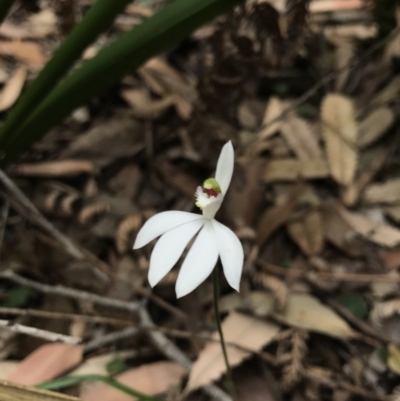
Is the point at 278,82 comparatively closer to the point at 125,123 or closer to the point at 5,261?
the point at 125,123

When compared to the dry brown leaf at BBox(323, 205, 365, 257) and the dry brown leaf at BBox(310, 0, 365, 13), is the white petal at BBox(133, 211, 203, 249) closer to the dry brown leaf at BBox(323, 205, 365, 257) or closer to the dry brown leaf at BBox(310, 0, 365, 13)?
the dry brown leaf at BBox(323, 205, 365, 257)

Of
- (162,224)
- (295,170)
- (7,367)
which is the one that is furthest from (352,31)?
(7,367)

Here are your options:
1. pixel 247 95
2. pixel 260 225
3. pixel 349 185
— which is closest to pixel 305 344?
pixel 260 225

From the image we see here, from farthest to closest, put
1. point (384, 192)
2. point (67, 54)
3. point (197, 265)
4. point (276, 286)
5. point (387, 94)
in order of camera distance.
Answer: point (387, 94)
point (384, 192)
point (276, 286)
point (67, 54)
point (197, 265)

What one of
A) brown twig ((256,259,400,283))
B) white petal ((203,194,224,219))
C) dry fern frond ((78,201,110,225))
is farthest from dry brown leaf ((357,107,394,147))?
white petal ((203,194,224,219))

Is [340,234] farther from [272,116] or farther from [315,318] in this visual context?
[272,116]

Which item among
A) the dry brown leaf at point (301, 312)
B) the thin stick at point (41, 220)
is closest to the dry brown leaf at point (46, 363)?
the thin stick at point (41, 220)
